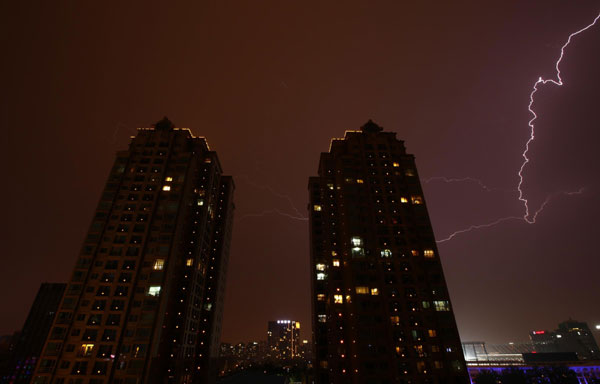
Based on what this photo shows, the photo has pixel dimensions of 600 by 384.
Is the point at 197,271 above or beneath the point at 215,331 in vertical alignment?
above

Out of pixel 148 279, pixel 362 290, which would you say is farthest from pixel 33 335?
pixel 362 290

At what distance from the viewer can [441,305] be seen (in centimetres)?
6719

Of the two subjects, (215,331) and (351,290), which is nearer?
(351,290)

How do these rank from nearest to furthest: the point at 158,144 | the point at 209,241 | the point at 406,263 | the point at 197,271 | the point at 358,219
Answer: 1. the point at 406,263
2. the point at 358,219
3. the point at 197,271
4. the point at 158,144
5. the point at 209,241

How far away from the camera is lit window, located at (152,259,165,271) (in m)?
70.2

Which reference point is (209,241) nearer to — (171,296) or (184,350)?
(171,296)

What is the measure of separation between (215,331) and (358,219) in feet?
186

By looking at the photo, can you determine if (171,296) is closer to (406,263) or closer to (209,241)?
(209,241)

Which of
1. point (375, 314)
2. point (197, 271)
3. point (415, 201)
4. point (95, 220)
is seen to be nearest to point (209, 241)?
point (197, 271)

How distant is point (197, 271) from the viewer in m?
83.8

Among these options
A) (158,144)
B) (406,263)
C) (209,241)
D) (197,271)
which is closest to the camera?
(406,263)

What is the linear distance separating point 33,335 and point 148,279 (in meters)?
113

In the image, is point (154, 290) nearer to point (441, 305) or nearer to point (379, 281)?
point (379, 281)

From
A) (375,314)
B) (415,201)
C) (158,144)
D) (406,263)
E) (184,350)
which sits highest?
(158,144)
